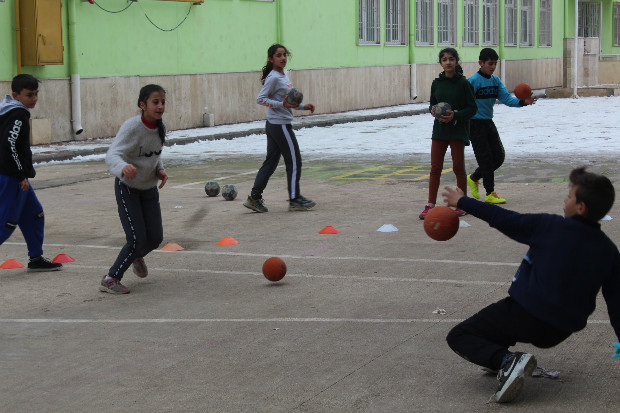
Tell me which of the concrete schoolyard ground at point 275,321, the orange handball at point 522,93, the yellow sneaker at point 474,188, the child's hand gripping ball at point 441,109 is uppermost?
the orange handball at point 522,93

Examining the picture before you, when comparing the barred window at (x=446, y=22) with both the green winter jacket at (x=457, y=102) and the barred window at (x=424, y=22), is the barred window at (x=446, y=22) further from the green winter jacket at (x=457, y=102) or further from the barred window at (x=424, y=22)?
the green winter jacket at (x=457, y=102)

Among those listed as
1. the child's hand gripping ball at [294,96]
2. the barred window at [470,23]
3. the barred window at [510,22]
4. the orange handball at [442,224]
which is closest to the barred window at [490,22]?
the barred window at [470,23]

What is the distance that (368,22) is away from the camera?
33.8 meters

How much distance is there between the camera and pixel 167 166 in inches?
690

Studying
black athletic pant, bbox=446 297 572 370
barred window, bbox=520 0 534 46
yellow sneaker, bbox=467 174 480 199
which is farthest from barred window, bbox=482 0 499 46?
black athletic pant, bbox=446 297 572 370

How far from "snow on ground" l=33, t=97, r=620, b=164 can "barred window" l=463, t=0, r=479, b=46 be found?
1075 centimetres

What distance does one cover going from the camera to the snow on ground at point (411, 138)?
18703 mm

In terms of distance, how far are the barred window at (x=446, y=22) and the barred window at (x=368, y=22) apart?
4.74m

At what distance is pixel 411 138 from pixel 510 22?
24621mm

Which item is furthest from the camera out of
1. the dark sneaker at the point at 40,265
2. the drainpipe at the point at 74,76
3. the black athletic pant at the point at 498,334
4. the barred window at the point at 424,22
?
the barred window at the point at 424,22

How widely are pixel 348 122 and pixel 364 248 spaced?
19.2m

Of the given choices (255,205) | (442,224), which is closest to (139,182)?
(442,224)

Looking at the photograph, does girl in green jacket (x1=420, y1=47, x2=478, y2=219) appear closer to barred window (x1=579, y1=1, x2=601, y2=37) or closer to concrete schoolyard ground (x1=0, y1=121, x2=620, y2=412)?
concrete schoolyard ground (x1=0, y1=121, x2=620, y2=412)

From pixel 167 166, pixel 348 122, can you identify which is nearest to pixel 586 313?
pixel 167 166
